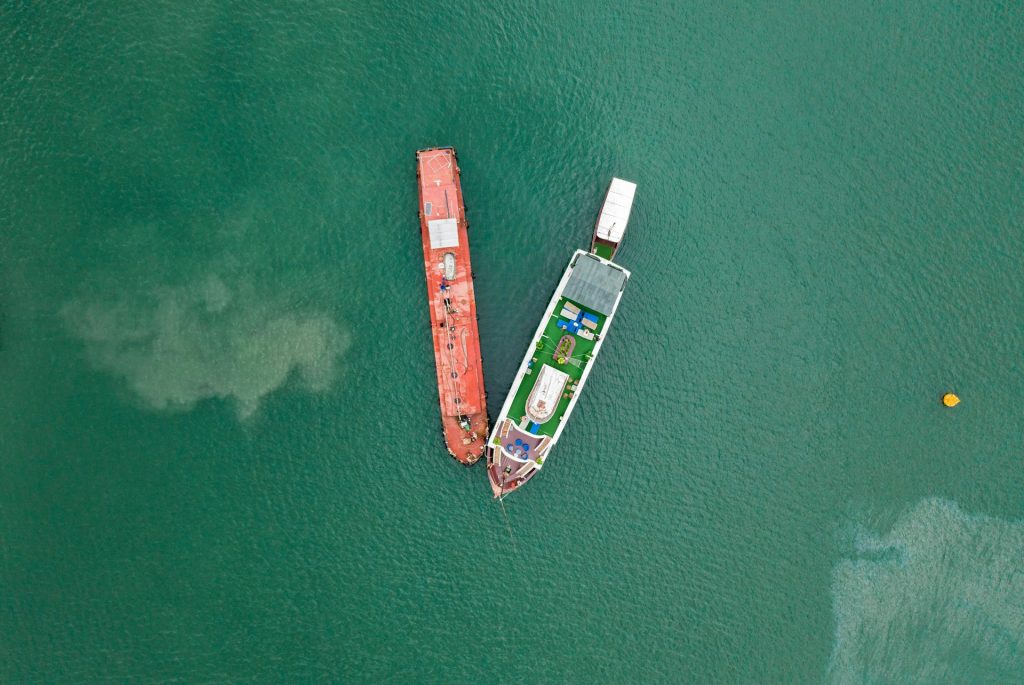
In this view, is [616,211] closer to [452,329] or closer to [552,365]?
[552,365]

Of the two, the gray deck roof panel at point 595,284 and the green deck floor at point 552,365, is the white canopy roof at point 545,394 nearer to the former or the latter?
the green deck floor at point 552,365

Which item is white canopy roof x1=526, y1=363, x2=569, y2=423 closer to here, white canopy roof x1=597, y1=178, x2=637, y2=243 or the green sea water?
the green sea water

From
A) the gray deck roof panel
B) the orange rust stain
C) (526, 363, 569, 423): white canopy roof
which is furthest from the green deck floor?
the orange rust stain

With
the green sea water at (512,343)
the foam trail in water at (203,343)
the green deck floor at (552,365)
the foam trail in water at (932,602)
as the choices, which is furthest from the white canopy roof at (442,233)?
the foam trail in water at (932,602)

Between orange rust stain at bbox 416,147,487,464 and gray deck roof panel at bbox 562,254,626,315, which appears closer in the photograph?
gray deck roof panel at bbox 562,254,626,315

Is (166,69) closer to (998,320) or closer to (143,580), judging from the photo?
(143,580)

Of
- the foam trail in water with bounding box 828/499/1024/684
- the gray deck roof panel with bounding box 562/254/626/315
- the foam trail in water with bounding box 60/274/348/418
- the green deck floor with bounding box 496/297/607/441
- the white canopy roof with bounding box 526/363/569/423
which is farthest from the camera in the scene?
the foam trail in water with bounding box 828/499/1024/684
